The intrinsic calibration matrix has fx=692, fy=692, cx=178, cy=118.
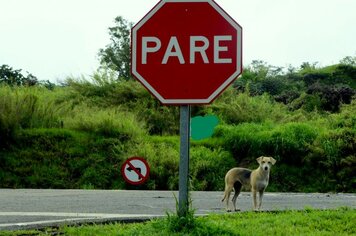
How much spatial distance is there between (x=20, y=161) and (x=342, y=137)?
10.4 metres

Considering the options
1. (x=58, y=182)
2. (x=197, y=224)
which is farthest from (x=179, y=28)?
(x=58, y=182)

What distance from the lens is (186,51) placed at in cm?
593

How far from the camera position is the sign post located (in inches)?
232

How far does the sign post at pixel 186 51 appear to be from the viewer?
588cm

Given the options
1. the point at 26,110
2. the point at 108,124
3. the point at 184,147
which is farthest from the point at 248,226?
the point at 26,110

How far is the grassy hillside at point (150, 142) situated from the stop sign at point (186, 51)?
14748 mm

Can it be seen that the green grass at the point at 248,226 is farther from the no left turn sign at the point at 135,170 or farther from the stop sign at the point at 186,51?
A: the no left turn sign at the point at 135,170

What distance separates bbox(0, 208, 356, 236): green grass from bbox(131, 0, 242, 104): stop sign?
1243 mm

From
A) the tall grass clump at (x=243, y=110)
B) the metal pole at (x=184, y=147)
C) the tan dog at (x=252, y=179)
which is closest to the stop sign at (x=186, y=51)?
the metal pole at (x=184, y=147)

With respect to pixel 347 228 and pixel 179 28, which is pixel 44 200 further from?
pixel 179 28

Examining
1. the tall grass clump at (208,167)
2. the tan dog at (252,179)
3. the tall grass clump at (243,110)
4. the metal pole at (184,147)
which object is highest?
the tall grass clump at (243,110)

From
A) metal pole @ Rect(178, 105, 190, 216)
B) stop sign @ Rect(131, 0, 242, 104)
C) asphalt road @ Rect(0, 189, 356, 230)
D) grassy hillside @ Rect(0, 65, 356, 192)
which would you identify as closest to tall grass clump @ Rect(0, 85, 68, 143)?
grassy hillside @ Rect(0, 65, 356, 192)

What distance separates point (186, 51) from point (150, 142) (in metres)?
17.6

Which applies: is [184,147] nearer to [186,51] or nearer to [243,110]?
[186,51]
